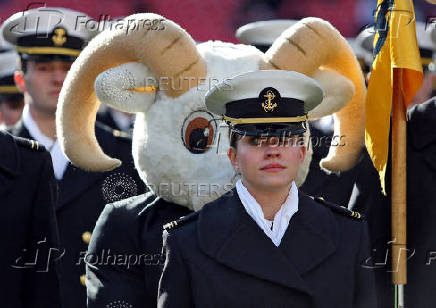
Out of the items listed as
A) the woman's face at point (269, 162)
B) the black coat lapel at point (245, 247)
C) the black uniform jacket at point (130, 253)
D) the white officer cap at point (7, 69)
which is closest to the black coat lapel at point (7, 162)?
the black uniform jacket at point (130, 253)

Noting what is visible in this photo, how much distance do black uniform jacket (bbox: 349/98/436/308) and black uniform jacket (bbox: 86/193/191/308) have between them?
3.12 feet

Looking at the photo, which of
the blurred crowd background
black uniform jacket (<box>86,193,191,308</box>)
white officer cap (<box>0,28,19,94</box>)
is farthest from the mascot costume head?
the blurred crowd background

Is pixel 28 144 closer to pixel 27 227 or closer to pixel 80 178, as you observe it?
pixel 27 227

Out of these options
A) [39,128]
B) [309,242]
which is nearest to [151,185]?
[309,242]

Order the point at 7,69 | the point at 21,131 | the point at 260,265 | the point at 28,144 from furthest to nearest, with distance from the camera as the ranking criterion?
1. the point at 7,69
2. the point at 21,131
3. the point at 28,144
4. the point at 260,265

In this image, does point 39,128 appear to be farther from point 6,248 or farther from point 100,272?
point 6,248

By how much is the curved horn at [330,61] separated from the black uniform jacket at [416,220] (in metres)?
0.21

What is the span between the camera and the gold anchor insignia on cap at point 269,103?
12.9ft

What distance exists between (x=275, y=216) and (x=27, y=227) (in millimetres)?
1004

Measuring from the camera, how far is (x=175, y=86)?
463 centimetres

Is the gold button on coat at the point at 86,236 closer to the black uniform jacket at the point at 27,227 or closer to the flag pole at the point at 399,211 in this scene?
the black uniform jacket at the point at 27,227

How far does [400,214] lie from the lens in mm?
4797

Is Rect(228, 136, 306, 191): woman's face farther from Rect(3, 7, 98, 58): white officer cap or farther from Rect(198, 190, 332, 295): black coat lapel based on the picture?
Rect(3, 7, 98, 58): white officer cap

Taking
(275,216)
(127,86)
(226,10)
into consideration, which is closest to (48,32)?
(127,86)
